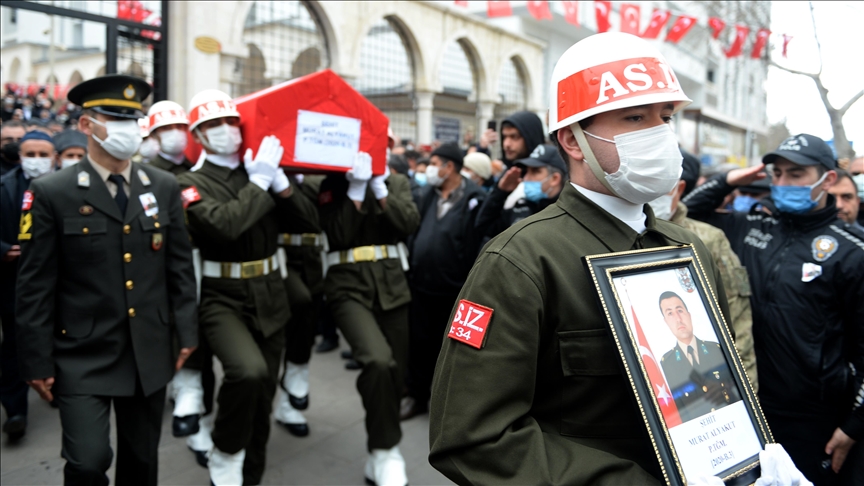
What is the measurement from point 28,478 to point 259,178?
236 centimetres

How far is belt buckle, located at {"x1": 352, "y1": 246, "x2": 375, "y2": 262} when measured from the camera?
14.8ft

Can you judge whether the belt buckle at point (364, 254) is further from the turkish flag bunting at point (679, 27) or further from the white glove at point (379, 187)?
the turkish flag bunting at point (679, 27)

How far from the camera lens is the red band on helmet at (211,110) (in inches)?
152

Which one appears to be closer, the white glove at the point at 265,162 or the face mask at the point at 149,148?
the white glove at the point at 265,162

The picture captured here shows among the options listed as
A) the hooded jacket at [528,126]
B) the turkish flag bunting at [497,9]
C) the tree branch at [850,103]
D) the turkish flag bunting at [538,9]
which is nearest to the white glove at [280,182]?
the hooded jacket at [528,126]

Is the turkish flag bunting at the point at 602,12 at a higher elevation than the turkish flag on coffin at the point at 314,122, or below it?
higher

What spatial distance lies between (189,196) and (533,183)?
2.16 m

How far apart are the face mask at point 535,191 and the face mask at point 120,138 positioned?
2355 mm

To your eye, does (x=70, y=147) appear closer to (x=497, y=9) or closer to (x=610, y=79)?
(x=610, y=79)

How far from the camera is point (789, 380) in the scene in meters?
2.91

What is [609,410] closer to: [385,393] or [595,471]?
[595,471]

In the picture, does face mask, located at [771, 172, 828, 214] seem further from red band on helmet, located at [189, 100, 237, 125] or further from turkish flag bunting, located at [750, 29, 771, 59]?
turkish flag bunting, located at [750, 29, 771, 59]

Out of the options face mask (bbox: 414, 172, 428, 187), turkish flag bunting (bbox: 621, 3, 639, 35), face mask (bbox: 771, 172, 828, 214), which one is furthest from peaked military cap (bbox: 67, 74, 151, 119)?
turkish flag bunting (bbox: 621, 3, 639, 35)

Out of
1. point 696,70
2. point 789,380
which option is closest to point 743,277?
point 789,380
